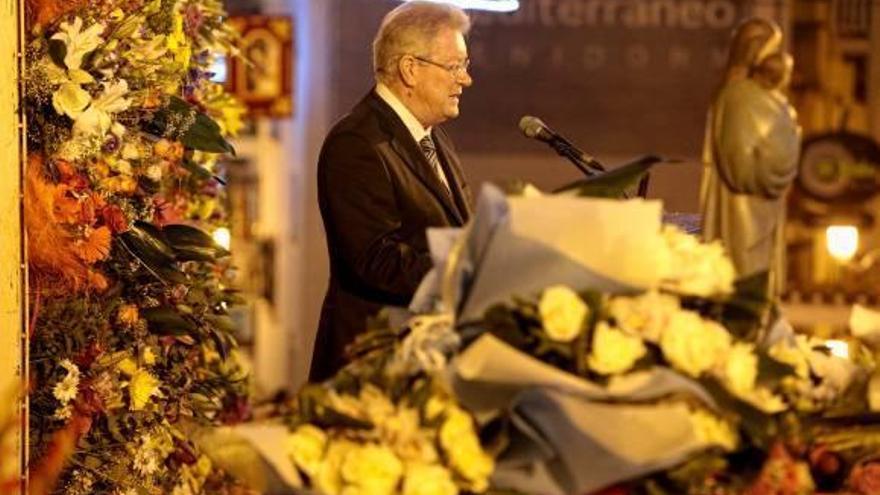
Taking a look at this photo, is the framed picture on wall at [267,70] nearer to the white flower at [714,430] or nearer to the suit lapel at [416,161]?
the suit lapel at [416,161]

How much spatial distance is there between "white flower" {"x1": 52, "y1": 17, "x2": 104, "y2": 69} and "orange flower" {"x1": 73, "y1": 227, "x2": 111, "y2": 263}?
0.39 meters

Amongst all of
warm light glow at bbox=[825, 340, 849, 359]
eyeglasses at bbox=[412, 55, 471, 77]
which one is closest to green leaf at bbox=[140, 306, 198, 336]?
eyeglasses at bbox=[412, 55, 471, 77]

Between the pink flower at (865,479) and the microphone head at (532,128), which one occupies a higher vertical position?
the microphone head at (532,128)

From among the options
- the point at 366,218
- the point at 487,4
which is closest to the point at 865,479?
the point at 366,218

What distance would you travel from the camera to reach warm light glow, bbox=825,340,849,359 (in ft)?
13.0

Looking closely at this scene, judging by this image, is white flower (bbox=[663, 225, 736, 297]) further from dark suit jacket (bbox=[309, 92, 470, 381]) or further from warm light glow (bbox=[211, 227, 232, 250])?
warm light glow (bbox=[211, 227, 232, 250])

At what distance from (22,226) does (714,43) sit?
48.6ft

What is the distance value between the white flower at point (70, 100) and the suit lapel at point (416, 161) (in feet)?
2.22

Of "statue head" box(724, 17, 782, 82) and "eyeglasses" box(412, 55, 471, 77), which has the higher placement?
"statue head" box(724, 17, 782, 82)

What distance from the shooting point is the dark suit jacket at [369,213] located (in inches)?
200

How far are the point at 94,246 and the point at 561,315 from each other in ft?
7.47

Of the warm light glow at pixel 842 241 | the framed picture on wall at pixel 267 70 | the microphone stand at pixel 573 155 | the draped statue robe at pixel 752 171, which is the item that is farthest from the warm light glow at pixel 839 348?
the framed picture on wall at pixel 267 70

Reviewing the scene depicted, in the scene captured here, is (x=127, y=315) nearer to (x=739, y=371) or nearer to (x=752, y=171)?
(x=752, y=171)

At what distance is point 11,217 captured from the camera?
5215 mm
